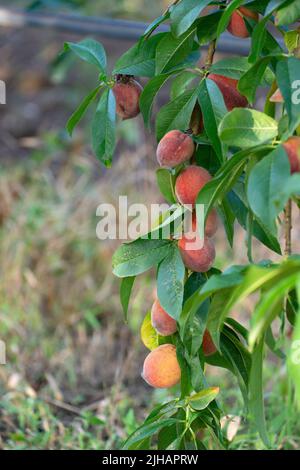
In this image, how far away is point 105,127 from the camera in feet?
2.94

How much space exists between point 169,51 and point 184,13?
61 mm

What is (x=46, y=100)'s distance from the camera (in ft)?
12.5

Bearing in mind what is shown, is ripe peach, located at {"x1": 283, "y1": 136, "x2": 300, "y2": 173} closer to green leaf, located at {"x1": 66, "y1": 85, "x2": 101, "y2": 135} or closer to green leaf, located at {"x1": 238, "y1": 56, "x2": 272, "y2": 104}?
green leaf, located at {"x1": 238, "y1": 56, "x2": 272, "y2": 104}

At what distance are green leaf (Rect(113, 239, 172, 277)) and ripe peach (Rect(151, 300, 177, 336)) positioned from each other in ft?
0.14

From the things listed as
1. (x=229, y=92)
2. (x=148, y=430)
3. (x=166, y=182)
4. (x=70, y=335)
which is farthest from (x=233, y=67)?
(x=70, y=335)

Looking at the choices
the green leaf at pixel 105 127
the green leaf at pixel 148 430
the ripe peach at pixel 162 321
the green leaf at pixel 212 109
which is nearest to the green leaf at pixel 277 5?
the green leaf at pixel 212 109

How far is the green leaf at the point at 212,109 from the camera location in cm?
83

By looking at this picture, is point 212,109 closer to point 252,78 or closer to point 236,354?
point 252,78

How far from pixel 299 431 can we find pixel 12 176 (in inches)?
59.8

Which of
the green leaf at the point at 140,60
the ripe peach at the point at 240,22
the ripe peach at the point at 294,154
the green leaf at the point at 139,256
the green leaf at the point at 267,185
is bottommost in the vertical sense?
the green leaf at the point at 139,256

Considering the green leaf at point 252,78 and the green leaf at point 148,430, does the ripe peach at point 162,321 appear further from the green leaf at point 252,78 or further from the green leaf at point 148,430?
the green leaf at point 252,78

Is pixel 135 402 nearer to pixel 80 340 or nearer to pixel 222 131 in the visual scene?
pixel 80 340

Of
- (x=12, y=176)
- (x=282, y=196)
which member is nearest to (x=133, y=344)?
(x=12, y=176)

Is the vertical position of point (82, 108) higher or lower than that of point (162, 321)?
higher
